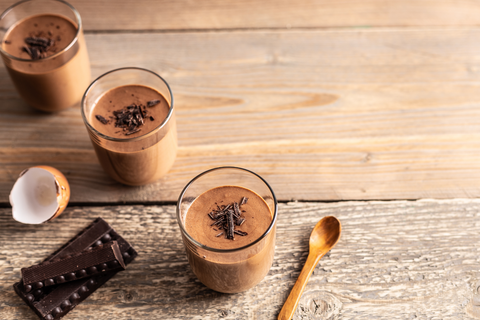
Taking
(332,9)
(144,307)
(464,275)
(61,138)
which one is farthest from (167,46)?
(464,275)

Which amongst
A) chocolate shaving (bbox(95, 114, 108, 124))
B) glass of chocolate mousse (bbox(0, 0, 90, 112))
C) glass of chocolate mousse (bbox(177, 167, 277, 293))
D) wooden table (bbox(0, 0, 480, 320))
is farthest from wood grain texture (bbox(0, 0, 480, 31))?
glass of chocolate mousse (bbox(177, 167, 277, 293))

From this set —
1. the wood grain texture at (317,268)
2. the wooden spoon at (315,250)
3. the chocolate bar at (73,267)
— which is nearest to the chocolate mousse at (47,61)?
the wood grain texture at (317,268)

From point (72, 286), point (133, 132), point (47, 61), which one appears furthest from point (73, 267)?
point (47, 61)

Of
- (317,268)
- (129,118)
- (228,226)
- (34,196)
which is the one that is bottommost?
(317,268)

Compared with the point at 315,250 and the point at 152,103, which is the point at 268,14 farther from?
the point at 315,250

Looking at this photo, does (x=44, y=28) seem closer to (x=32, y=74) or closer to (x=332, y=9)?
(x=32, y=74)

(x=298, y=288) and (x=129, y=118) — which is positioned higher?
(x=129, y=118)

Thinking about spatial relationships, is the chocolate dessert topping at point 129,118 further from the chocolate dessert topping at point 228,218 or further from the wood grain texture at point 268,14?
the wood grain texture at point 268,14
